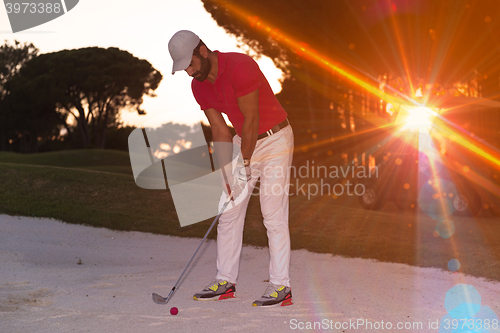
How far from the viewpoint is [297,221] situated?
28.7 feet

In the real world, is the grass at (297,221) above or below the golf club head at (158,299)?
above

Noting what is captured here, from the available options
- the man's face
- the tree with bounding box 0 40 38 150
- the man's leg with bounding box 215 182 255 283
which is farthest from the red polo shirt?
the tree with bounding box 0 40 38 150

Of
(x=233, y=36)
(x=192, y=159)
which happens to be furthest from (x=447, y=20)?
(x=192, y=159)

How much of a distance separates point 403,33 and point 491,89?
5.78 meters

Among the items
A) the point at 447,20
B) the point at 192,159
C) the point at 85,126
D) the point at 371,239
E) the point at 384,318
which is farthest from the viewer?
the point at 85,126

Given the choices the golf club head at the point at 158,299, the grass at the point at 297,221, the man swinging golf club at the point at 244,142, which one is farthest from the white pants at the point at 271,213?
the grass at the point at 297,221

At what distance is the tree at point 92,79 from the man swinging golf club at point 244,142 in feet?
109

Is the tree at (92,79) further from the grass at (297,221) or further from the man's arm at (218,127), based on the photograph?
the man's arm at (218,127)

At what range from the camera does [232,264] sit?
400 cm

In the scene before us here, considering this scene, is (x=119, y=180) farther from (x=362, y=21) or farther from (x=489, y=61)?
(x=489, y=61)

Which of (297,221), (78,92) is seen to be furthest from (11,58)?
(297,221)

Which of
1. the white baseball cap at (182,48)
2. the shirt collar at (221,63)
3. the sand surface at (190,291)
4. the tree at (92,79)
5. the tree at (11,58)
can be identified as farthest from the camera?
the tree at (11,58)

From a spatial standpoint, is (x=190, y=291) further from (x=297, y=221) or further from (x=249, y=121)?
(x=297, y=221)

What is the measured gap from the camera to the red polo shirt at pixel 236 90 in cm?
362
